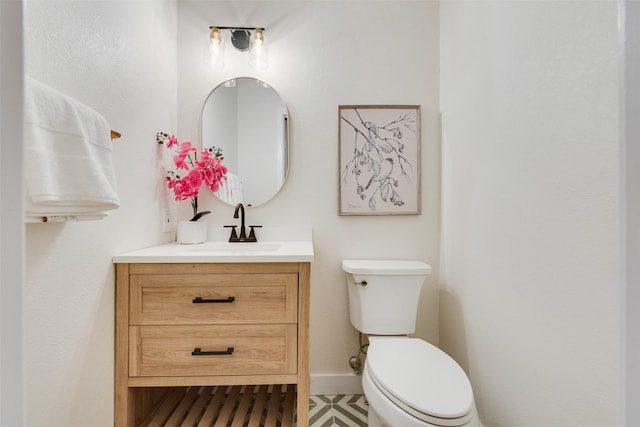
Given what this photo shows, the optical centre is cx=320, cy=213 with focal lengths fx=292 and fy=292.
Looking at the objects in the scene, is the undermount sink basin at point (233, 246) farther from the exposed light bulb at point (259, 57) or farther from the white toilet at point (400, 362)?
the exposed light bulb at point (259, 57)

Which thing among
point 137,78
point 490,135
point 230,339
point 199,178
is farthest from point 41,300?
point 490,135

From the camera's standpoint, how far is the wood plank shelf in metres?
1.31

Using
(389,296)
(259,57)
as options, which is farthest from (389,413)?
(259,57)

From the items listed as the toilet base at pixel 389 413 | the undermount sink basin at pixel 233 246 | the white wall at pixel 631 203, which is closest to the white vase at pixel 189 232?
the undermount sink basin at pixel 233 246

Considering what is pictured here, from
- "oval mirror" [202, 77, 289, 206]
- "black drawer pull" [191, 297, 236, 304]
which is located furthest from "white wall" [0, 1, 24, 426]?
"oval mirror" [202, 77, 289, 206]

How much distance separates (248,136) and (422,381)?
1.48m

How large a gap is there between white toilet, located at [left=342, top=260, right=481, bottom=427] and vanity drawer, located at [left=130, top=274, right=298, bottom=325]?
0.40 m

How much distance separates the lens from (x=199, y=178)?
1533 millimetres

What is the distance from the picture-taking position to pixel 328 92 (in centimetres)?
171

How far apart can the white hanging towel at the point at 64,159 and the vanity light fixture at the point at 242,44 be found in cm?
103

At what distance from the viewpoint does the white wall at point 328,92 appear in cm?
170

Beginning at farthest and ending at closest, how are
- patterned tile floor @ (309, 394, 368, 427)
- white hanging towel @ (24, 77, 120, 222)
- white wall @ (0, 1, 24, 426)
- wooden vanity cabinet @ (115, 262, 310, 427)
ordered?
patterned tile floor @ (309, 394, 368, 427)
wooden vanity cabinet @ (115, 262, 310, 427)
white hanging towel @ (24, 77, 120, 222)
white wall @ (0, 1, 24, 426)

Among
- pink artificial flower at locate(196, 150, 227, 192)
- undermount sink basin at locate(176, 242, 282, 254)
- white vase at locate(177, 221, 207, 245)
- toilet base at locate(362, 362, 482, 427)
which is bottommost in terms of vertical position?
toilet base at locate(362, 362, 482, 427)

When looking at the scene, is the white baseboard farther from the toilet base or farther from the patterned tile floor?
the toilet base
